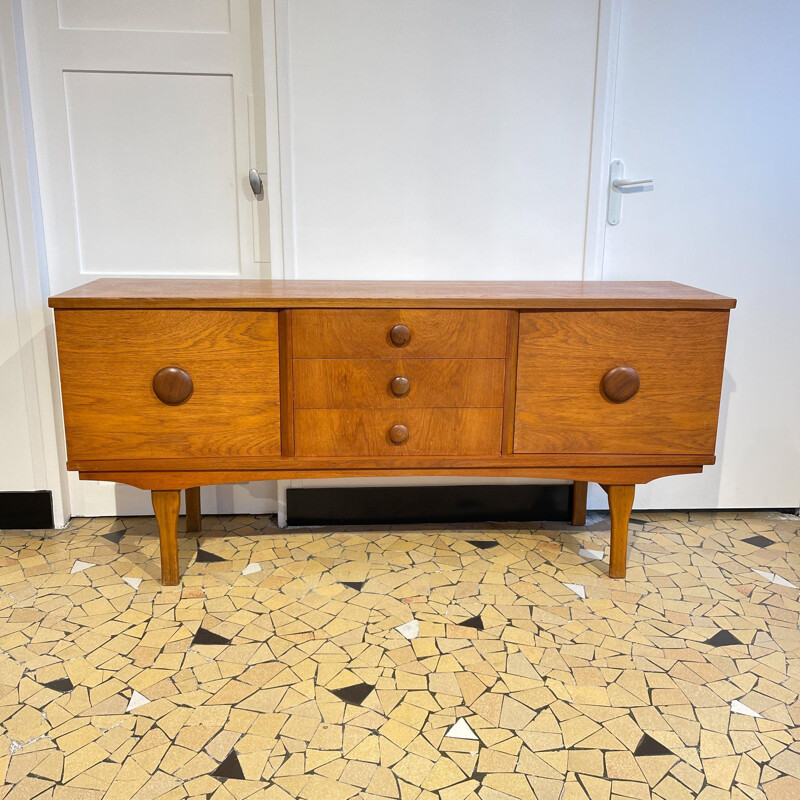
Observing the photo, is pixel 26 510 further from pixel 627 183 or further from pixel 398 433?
pixel 627 183

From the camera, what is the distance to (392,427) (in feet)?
6.15

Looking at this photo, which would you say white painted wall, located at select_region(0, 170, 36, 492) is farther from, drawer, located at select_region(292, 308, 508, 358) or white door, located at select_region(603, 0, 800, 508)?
white door, located at select_region(603, 0, 800, 508)

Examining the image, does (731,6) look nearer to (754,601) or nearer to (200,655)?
(754,601)

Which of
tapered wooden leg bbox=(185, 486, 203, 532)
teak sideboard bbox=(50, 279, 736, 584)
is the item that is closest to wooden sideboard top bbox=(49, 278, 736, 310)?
teak sideboard bbox=(50, 279, 736, 584)

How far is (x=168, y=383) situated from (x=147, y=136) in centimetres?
86

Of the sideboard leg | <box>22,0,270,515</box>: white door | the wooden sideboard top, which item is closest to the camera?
the wooden sideboard top

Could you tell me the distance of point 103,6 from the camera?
6.92 feet

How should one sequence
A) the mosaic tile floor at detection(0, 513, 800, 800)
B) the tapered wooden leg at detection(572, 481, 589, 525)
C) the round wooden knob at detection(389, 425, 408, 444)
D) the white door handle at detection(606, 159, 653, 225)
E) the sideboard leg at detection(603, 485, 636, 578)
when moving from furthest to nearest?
the tapered wooden leg at detection(572, 481, 589, 525)
the white door handle at detection(606, 159, 653, 225)
the sideboard leg at detection(603, 485, 636, 578)
the round wooden knob at detection(389, 425, 408, 444)
the mosaic tile floor at detection(0, 513, 800, 800)

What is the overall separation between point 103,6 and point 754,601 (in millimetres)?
2398

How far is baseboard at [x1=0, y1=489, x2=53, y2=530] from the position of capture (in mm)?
2328

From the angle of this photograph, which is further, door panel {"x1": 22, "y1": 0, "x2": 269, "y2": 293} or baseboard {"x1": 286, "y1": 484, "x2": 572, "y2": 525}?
baseboard {"x1": 286, "y1": 484, "x2": 572, "y2": 525}

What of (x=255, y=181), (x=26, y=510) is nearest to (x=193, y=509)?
(x=26, y=510)

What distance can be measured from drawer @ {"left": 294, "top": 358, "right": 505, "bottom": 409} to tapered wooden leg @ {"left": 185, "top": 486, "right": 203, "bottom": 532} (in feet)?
Result: 2.11

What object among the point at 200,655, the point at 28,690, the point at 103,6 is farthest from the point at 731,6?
the point at 28,690
